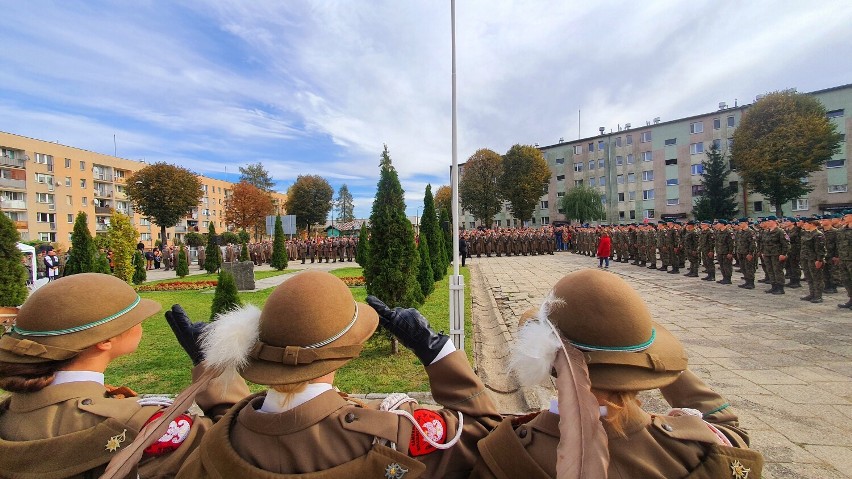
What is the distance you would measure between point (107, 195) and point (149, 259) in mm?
34733

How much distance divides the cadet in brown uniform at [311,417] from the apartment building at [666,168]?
4945 centimetres

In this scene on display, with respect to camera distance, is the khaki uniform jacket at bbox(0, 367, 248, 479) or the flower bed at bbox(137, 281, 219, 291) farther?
the flower bed at bbox(137, 281, 219, 291)

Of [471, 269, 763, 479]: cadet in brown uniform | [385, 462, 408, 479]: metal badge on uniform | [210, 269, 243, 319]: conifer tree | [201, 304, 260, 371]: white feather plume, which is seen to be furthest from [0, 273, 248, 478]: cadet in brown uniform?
[210, 269, 243, 319]: conifer tree

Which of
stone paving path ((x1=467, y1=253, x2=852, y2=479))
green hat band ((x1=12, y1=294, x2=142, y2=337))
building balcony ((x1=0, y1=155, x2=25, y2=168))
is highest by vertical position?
building balcony ((x1=0, y1=155, x2=25, y2=168))

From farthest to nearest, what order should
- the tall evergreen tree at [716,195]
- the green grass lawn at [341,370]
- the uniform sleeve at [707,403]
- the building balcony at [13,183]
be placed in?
the building balcony at [13,183] → the tall evergreen tree at [716,195] → the green grass lawn at [341,370] → the uniform sleeve at [707,403]

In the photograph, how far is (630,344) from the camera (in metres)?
1.25

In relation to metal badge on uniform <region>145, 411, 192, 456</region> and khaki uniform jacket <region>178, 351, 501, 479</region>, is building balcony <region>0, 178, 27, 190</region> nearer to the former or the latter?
metal badge on uniform <region>145, 411, 192, 456</region>

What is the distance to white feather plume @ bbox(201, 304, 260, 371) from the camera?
1.39 m

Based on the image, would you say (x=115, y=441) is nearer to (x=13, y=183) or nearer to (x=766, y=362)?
(x=766, y=362)

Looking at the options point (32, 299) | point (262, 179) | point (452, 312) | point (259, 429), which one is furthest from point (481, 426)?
point (262, 179)

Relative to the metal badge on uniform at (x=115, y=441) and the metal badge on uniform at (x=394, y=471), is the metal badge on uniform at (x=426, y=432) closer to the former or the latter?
the metal badge on uniform at (x=394, y=471)

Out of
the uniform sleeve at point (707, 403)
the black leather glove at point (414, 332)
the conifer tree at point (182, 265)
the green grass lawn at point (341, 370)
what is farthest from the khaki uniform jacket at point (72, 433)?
the conifer tree at point (182, 265)

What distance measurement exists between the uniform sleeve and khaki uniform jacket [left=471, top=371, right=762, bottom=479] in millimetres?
23

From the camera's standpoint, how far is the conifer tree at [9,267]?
6941mm
